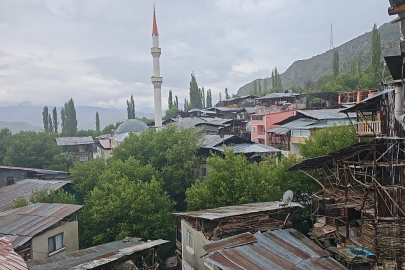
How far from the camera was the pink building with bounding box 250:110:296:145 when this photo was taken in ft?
131

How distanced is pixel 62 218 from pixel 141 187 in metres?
6.57

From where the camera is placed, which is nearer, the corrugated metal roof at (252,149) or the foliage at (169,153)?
the corrugated metal roof at (252,149)

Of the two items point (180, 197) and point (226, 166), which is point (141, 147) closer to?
point (180, 197)

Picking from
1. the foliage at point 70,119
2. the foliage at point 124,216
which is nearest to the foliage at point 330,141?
the foliage at point 124,216

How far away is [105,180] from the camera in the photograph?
949 inches

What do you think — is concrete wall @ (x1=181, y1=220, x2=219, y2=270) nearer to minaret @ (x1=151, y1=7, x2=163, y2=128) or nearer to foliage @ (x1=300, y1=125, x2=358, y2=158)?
foliage @ (x1=300, y1=125, x2=358, y2=158)

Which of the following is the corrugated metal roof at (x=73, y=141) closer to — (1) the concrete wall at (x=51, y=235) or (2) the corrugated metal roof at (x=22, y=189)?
(2) the corrugated metal roof at (x=22, y=189)

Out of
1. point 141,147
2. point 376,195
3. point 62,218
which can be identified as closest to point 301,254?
point 376,195

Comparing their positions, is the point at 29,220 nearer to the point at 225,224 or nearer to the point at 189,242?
the point at 189,242

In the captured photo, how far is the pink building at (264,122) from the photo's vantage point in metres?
39.9

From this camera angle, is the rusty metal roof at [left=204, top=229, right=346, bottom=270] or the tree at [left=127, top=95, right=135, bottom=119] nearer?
the rusty metal roof at [left=204, top=229, right=346, bottom=270]

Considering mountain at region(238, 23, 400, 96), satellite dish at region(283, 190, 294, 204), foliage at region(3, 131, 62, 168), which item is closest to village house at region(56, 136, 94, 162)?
foliage at region(3, 131, 62, 168)

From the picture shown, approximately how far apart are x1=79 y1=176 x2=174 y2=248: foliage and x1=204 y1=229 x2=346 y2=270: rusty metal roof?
959 centimetres

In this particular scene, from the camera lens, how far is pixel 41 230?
15133 millimetres
